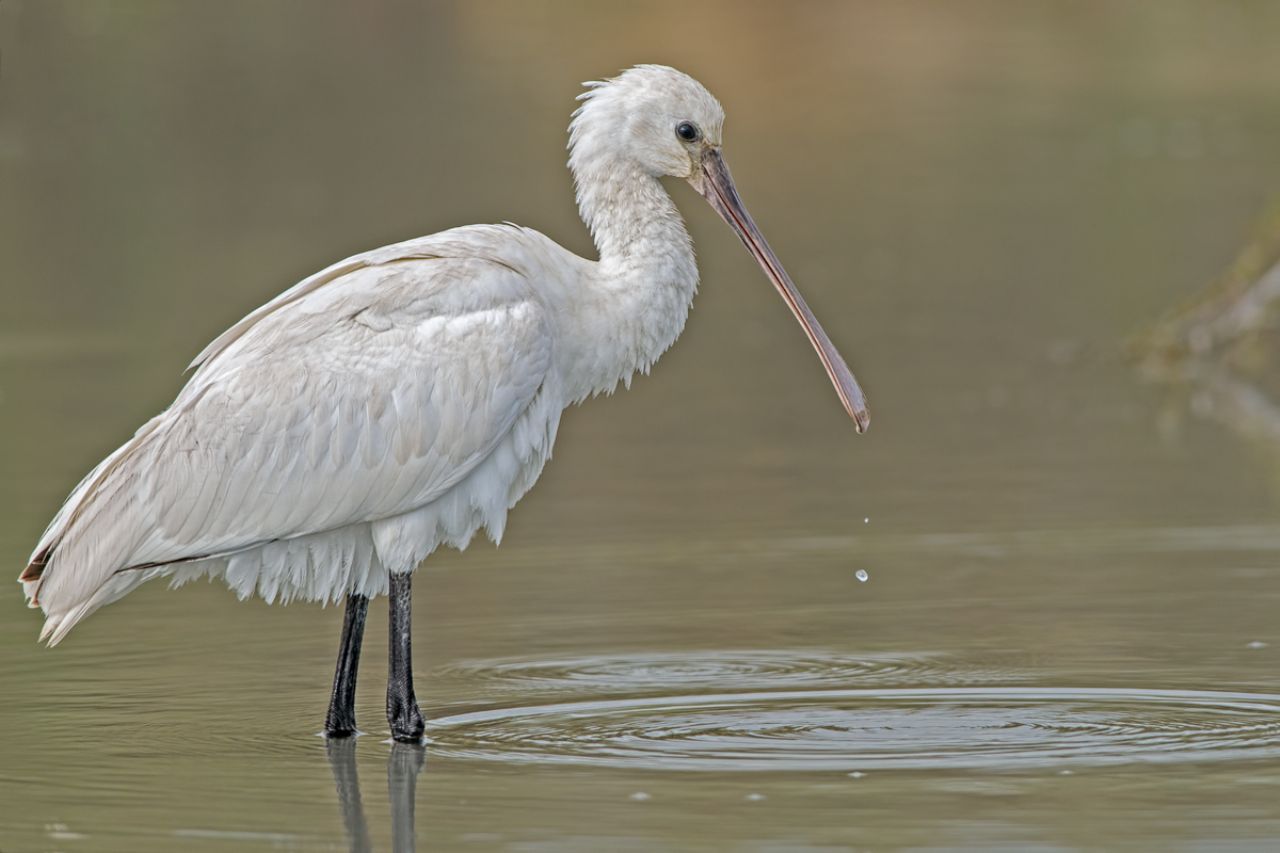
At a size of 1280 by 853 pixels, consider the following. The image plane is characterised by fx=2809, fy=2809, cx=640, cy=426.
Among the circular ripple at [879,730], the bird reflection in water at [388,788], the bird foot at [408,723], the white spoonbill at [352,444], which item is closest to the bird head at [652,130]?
the white spoonbill at [352,444]

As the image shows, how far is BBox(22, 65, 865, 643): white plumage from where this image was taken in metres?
9.34

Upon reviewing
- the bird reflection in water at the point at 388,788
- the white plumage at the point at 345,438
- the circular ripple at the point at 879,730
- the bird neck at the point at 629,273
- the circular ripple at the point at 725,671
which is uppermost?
the bird neck at the point at 629,273

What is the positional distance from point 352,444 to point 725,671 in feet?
5.67

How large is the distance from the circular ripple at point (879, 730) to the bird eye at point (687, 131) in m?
2.05

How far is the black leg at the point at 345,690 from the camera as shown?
30.7ft

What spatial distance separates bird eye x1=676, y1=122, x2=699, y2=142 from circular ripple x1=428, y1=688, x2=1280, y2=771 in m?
2.05

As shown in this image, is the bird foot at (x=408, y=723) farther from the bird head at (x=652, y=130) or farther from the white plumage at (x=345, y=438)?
the bird head at (x=652, y=130)

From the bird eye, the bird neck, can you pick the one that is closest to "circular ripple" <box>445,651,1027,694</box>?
the bird neck

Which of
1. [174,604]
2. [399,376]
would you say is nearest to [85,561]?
[399,376]

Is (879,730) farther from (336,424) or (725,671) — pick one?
(336,424)

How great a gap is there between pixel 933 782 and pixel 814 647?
7.70 ft

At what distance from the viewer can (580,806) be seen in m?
8.08

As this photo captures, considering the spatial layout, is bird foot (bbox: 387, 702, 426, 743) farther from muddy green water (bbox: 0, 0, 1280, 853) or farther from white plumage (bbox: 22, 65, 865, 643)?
white plumage (bbox: 22, 65, 865, 643)

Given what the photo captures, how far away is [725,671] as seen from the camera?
10.2 metres
